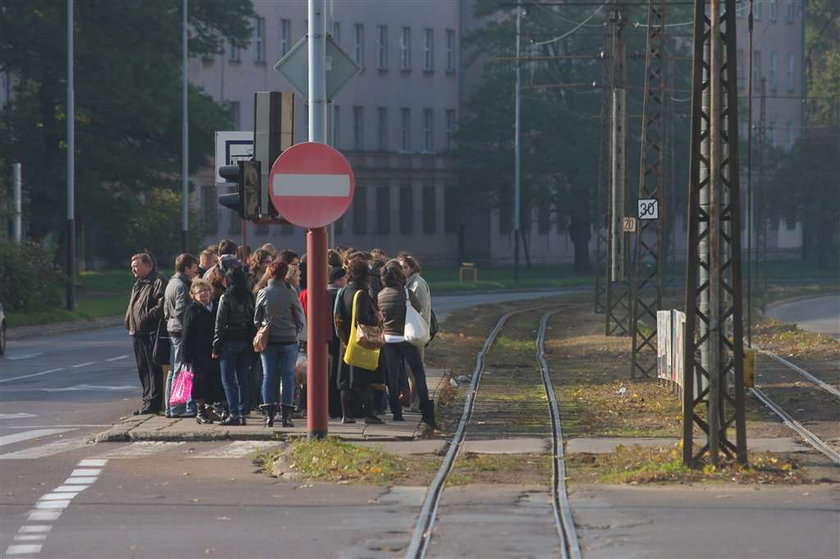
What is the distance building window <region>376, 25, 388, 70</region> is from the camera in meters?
92.9

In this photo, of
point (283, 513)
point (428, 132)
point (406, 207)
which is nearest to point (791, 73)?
point (428, 132)

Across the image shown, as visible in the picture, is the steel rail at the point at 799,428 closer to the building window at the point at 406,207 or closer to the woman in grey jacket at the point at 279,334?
the woman in grey jacket at the point at 279,334

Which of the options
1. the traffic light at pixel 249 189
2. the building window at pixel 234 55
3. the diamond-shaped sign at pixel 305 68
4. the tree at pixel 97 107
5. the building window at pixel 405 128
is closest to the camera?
the traffic light at pixel 249 189

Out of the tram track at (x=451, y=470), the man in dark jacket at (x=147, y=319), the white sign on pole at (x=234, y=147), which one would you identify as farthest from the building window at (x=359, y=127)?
the man in dark jacket at (x=147, y=319)

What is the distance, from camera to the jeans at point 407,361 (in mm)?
17750

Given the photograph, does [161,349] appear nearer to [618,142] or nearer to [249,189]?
[249,189]

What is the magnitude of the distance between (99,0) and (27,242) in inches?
443

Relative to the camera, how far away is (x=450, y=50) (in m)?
96.2

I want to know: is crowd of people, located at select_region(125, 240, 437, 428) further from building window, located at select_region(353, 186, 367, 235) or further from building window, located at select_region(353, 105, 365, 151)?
building window, located at select_region(353, 105, 365, 151)

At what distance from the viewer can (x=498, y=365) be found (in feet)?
100.0

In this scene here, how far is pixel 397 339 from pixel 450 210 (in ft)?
261

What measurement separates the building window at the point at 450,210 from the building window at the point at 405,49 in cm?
689

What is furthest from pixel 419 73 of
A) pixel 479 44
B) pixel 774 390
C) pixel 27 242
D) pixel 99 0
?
pixel 774 390

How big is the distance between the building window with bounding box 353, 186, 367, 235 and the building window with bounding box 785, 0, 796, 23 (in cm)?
3101
